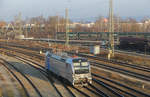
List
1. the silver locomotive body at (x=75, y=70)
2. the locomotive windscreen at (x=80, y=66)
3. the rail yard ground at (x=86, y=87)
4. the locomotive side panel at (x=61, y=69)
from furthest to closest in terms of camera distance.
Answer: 1. the locomotive side panel at (x=61, y=69)
2. the locomotive windscreen at (x=80, y=66)
3. the silver locomotive body at (x=75, y=70)
4. the rail yard ground at (x=86, y=87)

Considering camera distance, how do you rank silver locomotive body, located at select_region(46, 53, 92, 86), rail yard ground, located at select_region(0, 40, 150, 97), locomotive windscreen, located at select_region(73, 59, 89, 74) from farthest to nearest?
locomotive windscreen, located at select_region(73, 59, 89, 74), silver locomotive body, located at select_region(46, 53, 92, 86), rail yard ground, located at select_region(0, 40, 150, 97)

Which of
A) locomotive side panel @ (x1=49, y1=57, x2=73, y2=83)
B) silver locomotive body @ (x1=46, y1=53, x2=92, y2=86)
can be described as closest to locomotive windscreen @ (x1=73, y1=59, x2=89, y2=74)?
silver locomotive body @ (x1=46, y1=53, x2=92, y2=86)

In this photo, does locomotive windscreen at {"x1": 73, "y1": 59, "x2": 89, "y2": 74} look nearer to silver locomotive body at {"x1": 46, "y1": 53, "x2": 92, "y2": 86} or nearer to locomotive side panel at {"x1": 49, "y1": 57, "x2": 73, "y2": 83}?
silver locomotive body at {"x1": 46, "y1": 53, "x2": 92, "y2": 86}

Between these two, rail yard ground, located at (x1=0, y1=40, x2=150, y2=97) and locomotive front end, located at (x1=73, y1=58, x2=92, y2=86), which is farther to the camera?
locomotive front end, located at (x1=73, y1=58, x2=92, y2=86)

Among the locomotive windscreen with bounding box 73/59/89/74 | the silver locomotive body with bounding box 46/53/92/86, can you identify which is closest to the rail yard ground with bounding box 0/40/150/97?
the silver locomotive body with bounding box 46/53/92/86

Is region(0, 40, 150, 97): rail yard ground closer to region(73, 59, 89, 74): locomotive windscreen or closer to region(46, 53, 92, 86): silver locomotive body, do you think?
region(46, 53, 92, 86): silver locomotive body

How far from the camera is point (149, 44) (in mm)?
38062

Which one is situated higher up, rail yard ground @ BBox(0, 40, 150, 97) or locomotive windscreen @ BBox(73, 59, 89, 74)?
locomotive windscreen @ BBox(73, 59, 89, 74)

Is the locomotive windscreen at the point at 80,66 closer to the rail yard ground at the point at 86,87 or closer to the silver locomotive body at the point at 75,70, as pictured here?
the silver locomotive body at the point at 75,70

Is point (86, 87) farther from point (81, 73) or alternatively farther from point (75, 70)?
point (75, 70)

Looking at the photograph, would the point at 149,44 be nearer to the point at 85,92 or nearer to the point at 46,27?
the point at 85,92

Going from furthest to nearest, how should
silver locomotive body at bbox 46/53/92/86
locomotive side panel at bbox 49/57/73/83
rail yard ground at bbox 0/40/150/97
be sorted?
locomotive side panel at bbox 49/57/73/83 < silver locomotive body at bbox 46/53/92/86 < rail yard ground at bbox 0/40/150/97

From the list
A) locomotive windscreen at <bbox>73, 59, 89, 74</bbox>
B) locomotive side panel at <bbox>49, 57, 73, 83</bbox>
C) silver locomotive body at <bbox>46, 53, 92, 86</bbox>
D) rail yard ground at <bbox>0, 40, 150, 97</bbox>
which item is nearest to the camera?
rail yard ground at <bbox>0, 40, 150, 97</bbox>

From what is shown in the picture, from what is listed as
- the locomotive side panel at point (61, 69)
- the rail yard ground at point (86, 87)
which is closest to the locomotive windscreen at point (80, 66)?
the locomotive side panel at point (61, 69)
